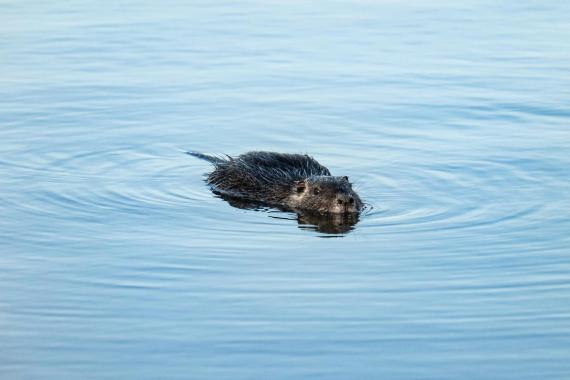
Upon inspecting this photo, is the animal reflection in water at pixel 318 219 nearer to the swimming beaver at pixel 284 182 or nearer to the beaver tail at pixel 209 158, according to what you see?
the swimming beaver at pixel 284 182

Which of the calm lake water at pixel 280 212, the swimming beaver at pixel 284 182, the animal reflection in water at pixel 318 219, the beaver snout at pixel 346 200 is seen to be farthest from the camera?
the swimming beaver at pixel 284 182

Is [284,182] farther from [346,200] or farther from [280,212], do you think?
[346,200]

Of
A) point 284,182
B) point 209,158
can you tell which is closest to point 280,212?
point 284,182

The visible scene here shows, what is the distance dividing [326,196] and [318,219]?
195 millimetres

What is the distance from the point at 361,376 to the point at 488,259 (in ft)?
7.65

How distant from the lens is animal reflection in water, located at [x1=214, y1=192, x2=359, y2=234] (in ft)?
32.0

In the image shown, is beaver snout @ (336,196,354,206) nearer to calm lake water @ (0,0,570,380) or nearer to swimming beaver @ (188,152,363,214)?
swimming beaver @ (188,152,363,214)

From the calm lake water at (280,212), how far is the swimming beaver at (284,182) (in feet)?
0.76

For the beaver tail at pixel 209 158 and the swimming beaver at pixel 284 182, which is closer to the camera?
the swimming beaver at pixel 284 182

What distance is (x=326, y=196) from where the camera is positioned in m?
10.2

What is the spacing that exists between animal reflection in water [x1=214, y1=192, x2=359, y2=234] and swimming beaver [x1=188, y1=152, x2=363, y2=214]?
6 cm

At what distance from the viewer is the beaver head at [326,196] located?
1010cm

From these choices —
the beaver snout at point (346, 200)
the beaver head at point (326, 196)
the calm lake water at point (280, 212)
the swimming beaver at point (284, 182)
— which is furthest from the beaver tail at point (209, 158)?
the beaver snout at point (346, 200)

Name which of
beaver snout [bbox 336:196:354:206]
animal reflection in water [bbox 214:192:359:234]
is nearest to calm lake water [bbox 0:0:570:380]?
animal reflection in water [bbox 214:192:359:234]
